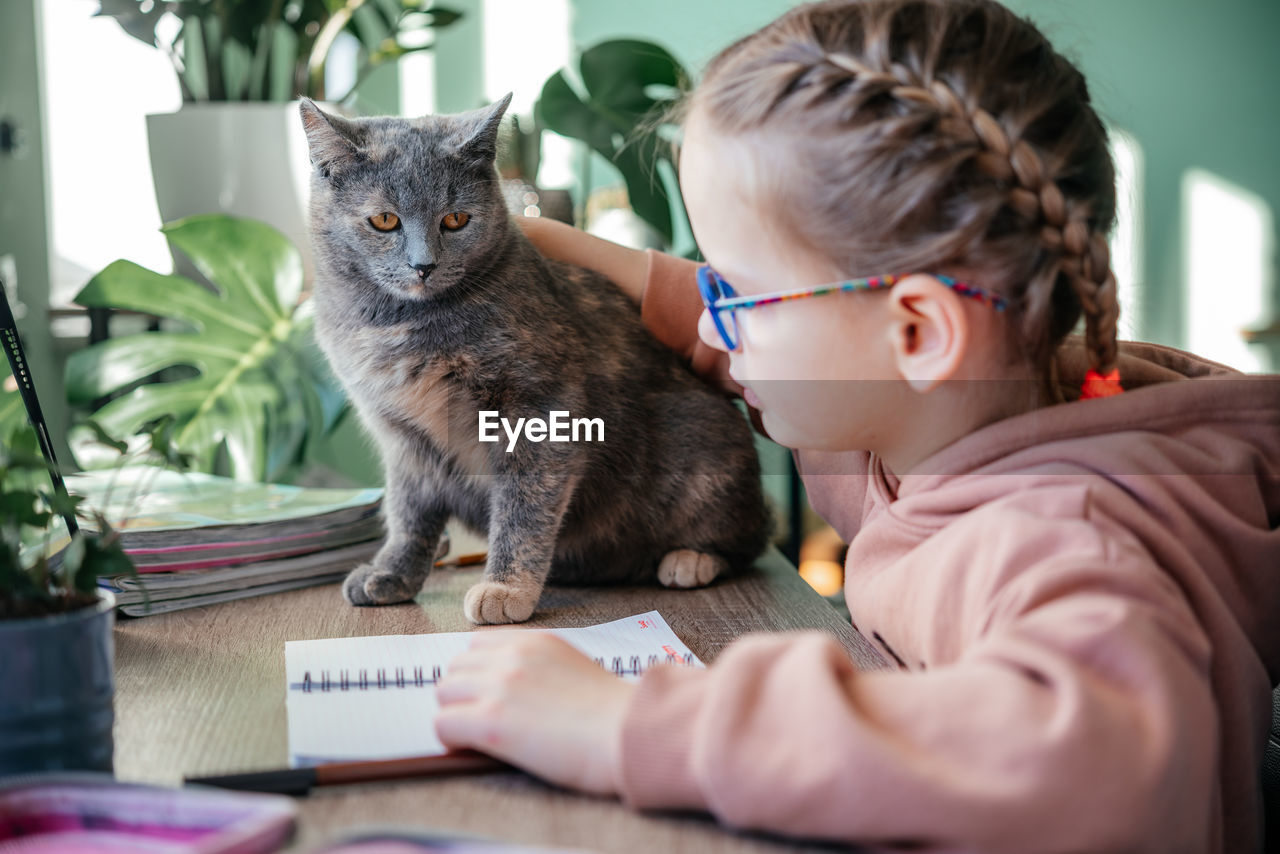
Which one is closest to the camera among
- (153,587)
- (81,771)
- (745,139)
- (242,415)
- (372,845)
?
(372,845)

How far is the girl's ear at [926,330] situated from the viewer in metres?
0.62

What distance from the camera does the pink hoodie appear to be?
1.48ft

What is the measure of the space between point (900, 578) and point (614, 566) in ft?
1.60

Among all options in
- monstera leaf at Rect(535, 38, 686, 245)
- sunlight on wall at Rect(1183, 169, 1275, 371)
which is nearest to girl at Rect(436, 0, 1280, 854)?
monstera leaf at Rect(535, 38, 686, 245)

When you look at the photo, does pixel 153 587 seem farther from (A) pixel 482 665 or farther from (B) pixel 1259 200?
(B) pixel 1259 200

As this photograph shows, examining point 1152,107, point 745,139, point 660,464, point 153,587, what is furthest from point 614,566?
point 1152,107

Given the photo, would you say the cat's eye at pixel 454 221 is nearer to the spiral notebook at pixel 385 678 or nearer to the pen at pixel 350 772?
the spiral notebook at pixel 385 678

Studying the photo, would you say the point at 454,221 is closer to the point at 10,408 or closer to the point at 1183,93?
the point at 10,408

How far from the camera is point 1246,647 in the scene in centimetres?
58

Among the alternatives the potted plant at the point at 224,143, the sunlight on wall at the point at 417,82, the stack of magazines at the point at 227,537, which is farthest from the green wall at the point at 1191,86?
the stack of magazines at the point at 227,537

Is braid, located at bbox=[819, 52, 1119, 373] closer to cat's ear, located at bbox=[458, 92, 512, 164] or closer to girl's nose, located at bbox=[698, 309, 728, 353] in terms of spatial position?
girl's nose, located at bbox=[698, 309, 728, 353]

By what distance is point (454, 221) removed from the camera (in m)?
1.10

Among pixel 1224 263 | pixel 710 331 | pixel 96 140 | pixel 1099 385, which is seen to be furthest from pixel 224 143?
pixel 1224 263

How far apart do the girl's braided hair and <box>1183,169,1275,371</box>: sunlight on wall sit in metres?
3.23
